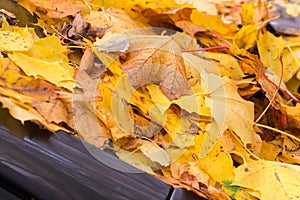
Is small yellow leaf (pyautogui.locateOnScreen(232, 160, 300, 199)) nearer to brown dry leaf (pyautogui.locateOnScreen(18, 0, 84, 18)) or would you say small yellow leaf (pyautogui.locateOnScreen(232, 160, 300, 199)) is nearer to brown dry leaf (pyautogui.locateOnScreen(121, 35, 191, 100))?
brown dry leaf (pyautogui.locateOnScreen(121, 35, 191, 100))

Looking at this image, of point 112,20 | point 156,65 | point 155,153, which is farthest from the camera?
point 112,20

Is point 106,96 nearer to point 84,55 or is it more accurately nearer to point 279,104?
point 84,55

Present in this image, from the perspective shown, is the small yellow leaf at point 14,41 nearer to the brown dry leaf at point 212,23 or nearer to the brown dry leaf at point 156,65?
the brown dry leaf at point 156,65

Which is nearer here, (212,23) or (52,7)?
(52,7)

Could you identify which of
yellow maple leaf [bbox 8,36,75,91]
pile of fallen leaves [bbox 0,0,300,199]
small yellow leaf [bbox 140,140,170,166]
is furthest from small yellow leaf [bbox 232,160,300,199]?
yellow maple leaf [bbox 8,36,75,91]

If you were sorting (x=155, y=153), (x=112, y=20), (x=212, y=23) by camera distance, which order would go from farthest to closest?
(x=212, y=23), (x=112, y=20), (x=155, y=153)

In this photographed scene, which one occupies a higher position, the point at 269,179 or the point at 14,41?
the point at 14,41

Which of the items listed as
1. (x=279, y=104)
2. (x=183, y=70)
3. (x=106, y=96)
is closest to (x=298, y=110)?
(x=279, y=104)

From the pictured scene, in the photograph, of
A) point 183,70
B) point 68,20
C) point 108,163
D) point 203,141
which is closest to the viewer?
point 108,163

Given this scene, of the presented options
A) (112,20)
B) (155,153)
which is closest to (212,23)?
(112,20)

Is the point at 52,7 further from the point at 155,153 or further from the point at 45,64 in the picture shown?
the point at 155,153
